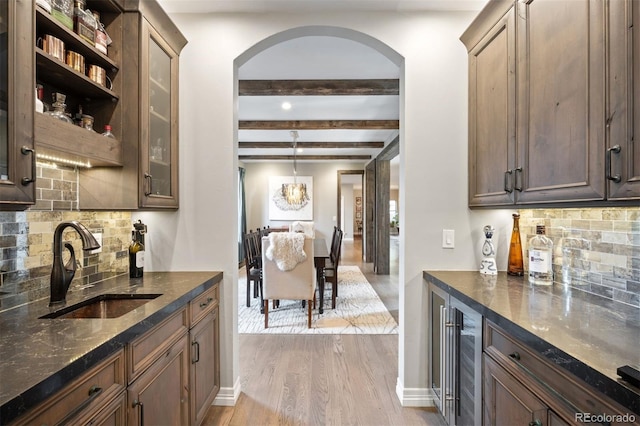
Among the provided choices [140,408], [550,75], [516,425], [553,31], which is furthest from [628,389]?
[140,408]

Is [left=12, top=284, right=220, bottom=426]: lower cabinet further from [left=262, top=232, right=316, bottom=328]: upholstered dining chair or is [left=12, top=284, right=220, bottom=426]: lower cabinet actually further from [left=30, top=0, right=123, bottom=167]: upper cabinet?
[left=262, top=232, right=316, bottom=328]: upholstered dining chair

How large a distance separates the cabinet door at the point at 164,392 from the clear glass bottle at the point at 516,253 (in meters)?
2.02

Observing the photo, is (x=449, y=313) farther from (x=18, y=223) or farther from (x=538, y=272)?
(x=18, y=223)

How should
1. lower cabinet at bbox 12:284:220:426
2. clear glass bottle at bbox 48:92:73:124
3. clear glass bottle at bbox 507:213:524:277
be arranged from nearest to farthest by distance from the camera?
lower cabinet at bbox 12:284:220:426
clear glass bottle at bbox 48:92:73:124
clear glass bottle at bbox 507:213:524:277

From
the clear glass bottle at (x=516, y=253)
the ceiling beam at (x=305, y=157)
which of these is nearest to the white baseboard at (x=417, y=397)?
the clear glass bottle at (x=516, y=253)

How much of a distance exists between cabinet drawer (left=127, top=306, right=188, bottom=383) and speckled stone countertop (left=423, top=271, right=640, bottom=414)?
4.78 feet

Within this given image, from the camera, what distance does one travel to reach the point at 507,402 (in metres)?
1.20

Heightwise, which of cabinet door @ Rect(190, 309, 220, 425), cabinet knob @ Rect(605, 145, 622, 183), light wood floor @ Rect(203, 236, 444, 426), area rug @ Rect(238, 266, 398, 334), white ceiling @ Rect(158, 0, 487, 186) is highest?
white ceiling @ Rect(158, 0, 487, 186)

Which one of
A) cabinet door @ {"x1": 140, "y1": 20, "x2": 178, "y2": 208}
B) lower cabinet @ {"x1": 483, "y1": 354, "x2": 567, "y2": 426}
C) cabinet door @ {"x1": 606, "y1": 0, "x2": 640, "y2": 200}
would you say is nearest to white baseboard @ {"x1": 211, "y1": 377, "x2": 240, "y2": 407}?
cabinet door @ {"x1": 140, "y1": 20, "x2": 178, "y2": 208}

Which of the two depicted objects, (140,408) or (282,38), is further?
(282,38)

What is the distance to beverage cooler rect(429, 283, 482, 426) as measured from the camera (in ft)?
4.79

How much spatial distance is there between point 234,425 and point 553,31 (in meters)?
2.76

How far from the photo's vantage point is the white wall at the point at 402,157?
2131mm

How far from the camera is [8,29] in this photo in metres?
1.02
